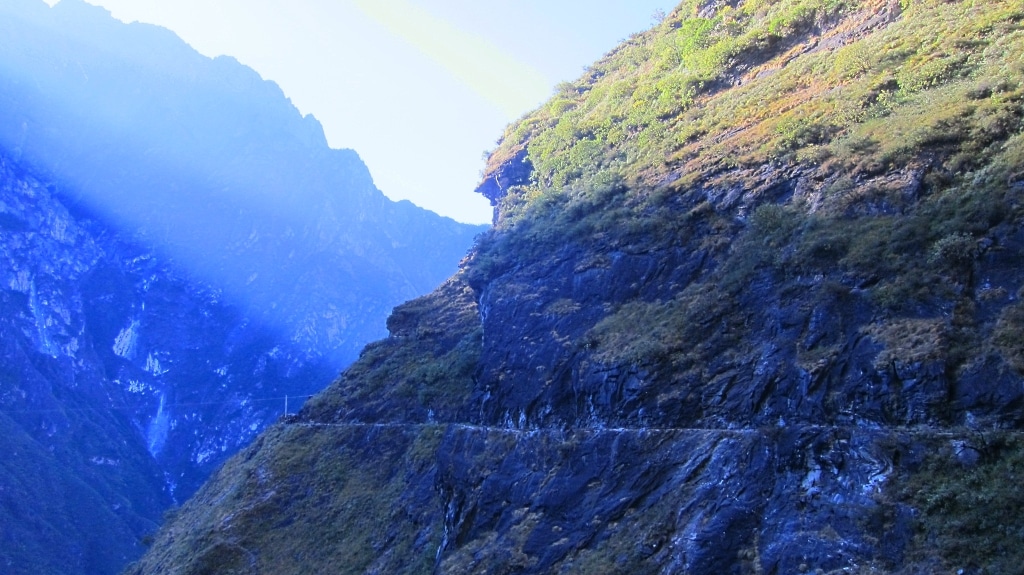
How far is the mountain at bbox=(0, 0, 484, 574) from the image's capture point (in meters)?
98.9

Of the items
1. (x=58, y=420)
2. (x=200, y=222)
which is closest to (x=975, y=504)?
(x=58, y=420)

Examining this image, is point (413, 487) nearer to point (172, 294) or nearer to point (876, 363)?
point (876, 363)

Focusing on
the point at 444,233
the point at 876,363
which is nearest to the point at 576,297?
the point at 876,363

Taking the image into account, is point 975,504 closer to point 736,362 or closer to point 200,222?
point 736,362

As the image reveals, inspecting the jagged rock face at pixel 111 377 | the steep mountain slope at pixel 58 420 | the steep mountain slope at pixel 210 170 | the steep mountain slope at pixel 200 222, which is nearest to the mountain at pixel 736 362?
the steep mountain slope at pixel 58 420

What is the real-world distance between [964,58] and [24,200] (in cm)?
14574

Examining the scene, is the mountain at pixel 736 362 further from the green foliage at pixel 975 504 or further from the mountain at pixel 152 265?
the mountain at pixel 152 265

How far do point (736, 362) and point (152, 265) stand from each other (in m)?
145

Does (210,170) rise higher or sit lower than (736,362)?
higher

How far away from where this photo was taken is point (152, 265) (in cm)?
14175

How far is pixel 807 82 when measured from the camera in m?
29.2

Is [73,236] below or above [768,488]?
above

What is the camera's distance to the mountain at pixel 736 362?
13.3m

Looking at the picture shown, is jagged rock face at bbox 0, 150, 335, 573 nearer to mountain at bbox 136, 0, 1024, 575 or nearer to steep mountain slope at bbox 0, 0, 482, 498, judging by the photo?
steep mountain slope at bbox 0, 0, 482, 498
